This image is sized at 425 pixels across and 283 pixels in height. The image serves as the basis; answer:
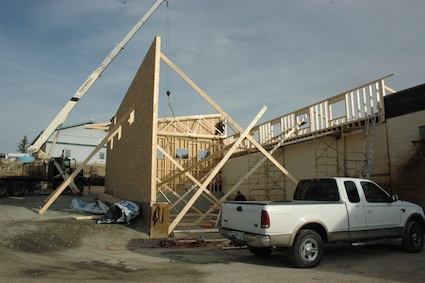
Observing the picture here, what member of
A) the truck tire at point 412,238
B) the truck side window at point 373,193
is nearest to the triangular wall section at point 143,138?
the truck side window at point 373,193

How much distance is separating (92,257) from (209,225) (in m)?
5.72

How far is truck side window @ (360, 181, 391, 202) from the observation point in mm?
7666

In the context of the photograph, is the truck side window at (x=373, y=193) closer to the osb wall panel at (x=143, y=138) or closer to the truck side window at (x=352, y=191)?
the truck side window at (x=352, y=191)

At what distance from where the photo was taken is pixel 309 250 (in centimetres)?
662

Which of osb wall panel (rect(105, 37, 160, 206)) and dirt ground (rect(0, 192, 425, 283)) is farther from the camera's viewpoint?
osb wall panel (rect(105, 37, 160, 206))

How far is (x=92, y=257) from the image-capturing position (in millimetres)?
7719

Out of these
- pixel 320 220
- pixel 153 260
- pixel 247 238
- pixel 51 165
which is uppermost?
pixel 51 165

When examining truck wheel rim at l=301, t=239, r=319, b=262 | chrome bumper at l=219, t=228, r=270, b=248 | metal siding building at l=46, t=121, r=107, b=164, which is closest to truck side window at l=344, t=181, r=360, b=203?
truck wheel rim at l=301, t=239, r=319, b=262

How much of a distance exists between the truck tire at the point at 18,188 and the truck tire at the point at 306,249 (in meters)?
23.7

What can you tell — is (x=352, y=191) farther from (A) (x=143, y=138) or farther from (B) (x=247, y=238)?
(A) (x=143, y=138)

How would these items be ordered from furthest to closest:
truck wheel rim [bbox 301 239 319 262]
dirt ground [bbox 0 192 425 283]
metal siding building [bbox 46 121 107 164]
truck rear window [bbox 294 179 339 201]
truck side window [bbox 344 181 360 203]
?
metal siding building [bbox 46 121 107 164], truck rear window [bbox 294 179 339 201], truck side window [bbox 344 181 360 203], truck wheel rim [bbox 301 239 319 262], dirt ground [bbox 0 192 425 283]

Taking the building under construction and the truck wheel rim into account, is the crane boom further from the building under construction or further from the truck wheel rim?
the truck wheel rim

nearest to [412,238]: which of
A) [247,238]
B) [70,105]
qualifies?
[247,238]

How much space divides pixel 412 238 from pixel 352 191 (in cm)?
206
